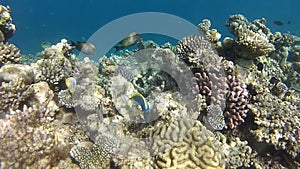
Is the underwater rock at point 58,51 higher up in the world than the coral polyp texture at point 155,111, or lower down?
higher up

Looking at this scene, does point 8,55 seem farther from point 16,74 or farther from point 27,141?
point 27,141

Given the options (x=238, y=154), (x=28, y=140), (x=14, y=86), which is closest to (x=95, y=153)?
(x=28, y=140)

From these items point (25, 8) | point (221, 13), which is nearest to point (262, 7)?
point (221, 13)

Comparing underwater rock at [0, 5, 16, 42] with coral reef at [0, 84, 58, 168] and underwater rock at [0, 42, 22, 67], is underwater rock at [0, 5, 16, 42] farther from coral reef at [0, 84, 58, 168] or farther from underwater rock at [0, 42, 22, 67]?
coral reef at [0, 84, 58, 168]

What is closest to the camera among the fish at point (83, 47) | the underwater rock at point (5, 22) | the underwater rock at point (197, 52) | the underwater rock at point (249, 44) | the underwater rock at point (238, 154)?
the underwater rock at point (238, 154)

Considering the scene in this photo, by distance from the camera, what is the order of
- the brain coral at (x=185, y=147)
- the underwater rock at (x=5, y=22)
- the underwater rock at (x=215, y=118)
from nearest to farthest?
1. the brain coral at (x=185, y=147)
2. the underwater rock at (x=215, y=118)
3. the underwater rock at (x=5, y=22)

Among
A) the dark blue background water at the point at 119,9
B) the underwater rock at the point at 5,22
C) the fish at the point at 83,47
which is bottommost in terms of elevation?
the fish at the point at 83,47

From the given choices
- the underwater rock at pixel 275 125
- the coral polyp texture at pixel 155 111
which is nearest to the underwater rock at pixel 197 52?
the coral polyp texture at pixel 155 111

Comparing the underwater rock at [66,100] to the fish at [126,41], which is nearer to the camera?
the underwater rock at [66,100]

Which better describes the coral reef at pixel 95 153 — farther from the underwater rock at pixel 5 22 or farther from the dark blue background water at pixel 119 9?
the dark blue background water at pixel 119 9

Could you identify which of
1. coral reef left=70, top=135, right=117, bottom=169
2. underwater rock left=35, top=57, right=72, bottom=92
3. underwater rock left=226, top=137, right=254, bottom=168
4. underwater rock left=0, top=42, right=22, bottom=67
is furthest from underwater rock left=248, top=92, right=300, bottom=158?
underwater rock left=0, top=42, right=22, bottom=67

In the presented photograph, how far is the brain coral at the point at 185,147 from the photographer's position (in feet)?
11.6

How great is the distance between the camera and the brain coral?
11.6 ft

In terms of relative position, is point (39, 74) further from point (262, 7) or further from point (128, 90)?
point (262, 7)
